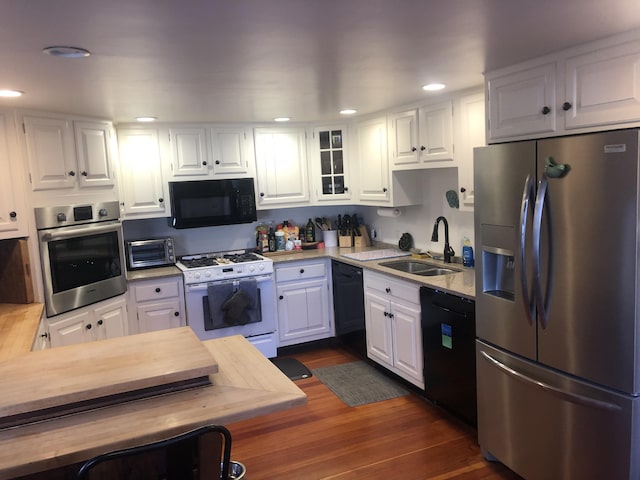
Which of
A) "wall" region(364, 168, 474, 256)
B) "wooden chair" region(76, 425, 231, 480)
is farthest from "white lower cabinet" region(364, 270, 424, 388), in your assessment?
"wooden chair" region(76, 425, 231, 480)

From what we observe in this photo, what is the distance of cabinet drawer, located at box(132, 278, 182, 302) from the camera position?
4.18 meters

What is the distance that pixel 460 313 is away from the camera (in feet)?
10.0

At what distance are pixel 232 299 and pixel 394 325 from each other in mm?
1374

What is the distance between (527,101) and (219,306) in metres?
2.85

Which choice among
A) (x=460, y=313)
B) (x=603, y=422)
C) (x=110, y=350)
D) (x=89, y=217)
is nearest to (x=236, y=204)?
(x=89, y=217)

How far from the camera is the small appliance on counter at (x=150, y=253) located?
4.46 m

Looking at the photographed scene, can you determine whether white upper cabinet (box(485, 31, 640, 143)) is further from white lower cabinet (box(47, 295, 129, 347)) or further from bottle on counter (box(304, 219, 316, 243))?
white lower cabinet (box(47, 295, 129, 347))

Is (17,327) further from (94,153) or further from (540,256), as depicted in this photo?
(540,256)

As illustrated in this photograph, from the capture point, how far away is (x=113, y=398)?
173 cm

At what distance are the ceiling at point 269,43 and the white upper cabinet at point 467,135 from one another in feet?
0.54

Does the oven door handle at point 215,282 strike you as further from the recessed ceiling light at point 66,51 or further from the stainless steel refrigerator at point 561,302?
the recessed ceiling light at point 66,51

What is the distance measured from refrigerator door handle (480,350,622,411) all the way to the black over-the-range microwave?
2641 mm

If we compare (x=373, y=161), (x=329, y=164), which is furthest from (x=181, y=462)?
(x=329, y=164)

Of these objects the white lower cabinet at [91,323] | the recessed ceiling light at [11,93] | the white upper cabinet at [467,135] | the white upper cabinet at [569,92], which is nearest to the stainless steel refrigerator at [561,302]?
the white upper cabinet at [569,92]
